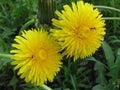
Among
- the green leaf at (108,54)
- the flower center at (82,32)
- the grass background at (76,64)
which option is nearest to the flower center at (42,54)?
the flower center at (82,32)

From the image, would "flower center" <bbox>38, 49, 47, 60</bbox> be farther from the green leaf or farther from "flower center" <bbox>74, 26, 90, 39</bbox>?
the green leaf

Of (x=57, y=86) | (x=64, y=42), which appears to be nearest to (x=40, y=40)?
(x=64, y=42)

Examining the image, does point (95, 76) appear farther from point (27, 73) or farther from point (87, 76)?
point (27, 73)

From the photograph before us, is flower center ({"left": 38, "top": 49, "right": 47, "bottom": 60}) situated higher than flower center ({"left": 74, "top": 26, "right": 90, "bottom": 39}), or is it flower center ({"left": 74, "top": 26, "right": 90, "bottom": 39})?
flower center ({"left": 74, "top": 26, "right": 90, "bottom": 39})

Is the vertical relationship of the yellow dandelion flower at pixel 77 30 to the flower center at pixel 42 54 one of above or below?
above

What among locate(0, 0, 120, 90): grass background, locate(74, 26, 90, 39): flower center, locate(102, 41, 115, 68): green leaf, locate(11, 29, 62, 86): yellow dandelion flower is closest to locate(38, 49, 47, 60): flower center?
locate(11, 29, 62, 86): yellow dandelion flower

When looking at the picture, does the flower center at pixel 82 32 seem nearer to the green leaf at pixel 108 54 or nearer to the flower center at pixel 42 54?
the flower center at pixel 42 54

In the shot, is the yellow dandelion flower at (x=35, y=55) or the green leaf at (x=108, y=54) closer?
the yellow dandelion flower at (x=35, y=55)
